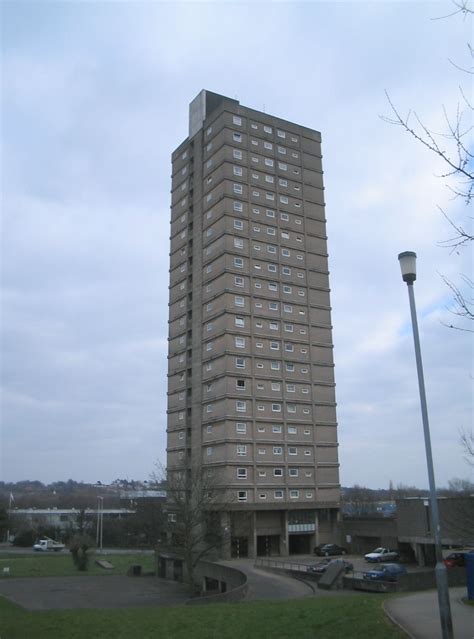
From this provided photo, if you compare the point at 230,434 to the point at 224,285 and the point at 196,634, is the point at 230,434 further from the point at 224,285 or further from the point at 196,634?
the point at 196,634

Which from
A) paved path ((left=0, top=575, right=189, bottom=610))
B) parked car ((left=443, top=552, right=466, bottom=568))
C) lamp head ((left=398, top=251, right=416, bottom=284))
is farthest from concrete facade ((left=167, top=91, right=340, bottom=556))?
lamp head ((left=398, top=251, right=416, bottom=284))

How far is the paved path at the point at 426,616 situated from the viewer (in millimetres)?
14188

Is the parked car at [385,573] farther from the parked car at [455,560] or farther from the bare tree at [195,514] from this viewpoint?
the bare tree at [195,514]

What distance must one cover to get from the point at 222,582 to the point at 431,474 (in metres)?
34.8

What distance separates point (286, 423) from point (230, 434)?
7.04 m

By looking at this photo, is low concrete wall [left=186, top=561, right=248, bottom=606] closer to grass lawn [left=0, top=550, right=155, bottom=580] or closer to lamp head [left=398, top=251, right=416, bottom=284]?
grass lawn [left=0, top=550, right=155, bottom=580]

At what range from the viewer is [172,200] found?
79875mm

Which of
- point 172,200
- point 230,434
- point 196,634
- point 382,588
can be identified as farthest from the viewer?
point 172,200

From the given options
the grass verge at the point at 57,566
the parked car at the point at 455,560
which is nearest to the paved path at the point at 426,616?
the parked car at the point at 455,560

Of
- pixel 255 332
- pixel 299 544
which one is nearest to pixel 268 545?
pixel 299 544

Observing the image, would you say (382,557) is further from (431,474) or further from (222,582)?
(431,474)

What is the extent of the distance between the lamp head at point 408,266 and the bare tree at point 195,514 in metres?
35.8

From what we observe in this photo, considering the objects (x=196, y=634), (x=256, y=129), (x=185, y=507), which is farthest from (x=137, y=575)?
(x=256, y=129)

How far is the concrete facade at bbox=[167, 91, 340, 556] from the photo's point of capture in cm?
6103
